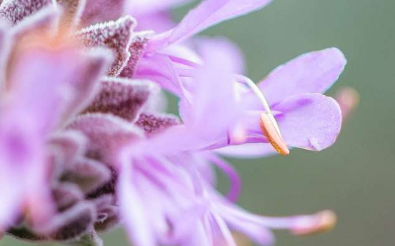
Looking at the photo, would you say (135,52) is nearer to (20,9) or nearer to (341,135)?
(20,9)

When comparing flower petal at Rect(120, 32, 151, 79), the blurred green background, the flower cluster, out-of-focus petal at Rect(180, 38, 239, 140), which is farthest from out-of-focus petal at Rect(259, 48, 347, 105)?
the blurred green background

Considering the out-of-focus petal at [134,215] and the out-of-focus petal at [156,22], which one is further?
the out-of-focus petal at [156,22]

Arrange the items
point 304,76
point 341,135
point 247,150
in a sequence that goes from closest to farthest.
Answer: point 304,76 < point 247,150 < point 341,135

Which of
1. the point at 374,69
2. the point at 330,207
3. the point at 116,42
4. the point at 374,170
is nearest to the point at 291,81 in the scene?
the point at 116,42

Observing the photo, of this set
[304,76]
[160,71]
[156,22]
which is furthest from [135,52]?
[156,22]

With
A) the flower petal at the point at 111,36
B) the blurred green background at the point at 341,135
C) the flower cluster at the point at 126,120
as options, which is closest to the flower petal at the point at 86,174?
the flower cluster at the point at 126,120

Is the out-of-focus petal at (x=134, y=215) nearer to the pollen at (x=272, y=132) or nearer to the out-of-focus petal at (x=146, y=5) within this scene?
the pollen at (x=272, y=132)
